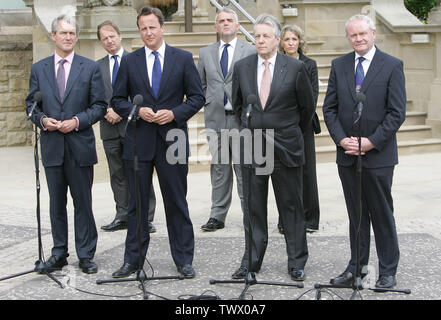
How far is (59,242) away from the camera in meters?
7.17

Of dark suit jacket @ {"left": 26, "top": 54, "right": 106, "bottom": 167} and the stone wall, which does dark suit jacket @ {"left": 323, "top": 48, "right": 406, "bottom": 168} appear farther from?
the stone wall

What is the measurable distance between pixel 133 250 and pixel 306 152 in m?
2.20

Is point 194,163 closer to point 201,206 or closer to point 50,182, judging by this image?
point 201,206

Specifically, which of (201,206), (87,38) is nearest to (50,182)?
(201,206)

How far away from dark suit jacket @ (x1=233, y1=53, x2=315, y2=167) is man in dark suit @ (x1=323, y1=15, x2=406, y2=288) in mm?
245

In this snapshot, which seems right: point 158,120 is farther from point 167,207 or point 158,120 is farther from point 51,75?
point 51,75

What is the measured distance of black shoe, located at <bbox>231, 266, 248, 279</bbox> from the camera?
6.73 m

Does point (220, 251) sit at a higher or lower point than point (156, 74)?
lower

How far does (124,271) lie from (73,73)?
1716mm

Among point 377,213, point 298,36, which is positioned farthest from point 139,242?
point 298,36

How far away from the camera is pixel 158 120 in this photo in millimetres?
6680

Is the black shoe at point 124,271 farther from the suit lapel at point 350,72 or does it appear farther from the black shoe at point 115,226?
the suit lapel at point 350,72

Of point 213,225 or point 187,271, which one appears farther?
point 213,225

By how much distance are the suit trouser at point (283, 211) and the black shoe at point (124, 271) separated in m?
0.91
